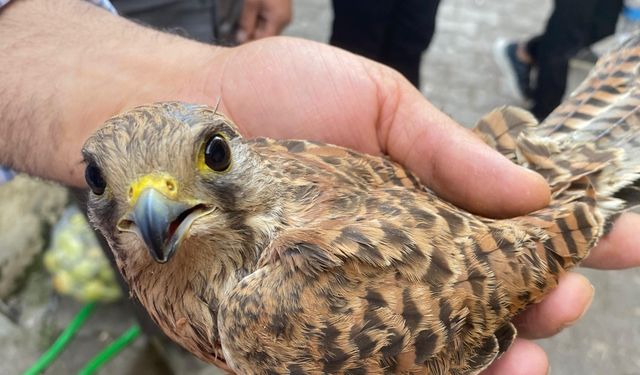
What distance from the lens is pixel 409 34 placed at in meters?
5.31

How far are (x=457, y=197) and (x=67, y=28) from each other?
240 cm

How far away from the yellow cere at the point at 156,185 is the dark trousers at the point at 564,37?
507 centimetres

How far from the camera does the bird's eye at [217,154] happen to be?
1916 mm

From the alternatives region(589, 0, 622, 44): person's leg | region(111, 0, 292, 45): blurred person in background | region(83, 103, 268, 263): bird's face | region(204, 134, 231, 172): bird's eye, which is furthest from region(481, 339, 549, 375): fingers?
region(589, 0, 622, 44): person's leg

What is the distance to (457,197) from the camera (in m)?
2.85

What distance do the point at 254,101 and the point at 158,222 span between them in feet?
4.91

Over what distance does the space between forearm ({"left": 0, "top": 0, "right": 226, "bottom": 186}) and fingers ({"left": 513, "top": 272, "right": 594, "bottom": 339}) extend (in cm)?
185

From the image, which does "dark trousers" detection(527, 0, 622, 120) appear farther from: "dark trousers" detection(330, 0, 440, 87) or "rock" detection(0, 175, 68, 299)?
"rock" detection(0, 175, 68, 299)

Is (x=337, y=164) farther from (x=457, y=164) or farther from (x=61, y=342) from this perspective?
(x=61, y=342)

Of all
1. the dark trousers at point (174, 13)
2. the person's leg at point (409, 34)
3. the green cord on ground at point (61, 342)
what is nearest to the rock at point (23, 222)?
the green cord on ground at point (61, 342)

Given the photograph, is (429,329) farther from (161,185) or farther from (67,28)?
(67,28)

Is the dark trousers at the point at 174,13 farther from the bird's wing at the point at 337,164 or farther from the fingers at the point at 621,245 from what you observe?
the fingers at the point at 621,245

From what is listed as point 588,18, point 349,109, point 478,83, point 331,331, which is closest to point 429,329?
point 331,331

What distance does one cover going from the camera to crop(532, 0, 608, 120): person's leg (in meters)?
5.73
